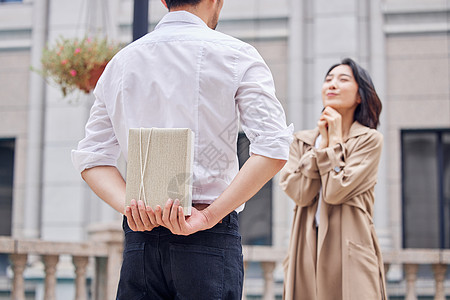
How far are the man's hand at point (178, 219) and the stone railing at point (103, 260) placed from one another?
3.46 metres

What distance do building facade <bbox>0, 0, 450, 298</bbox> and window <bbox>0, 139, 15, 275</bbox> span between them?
0.01 meters

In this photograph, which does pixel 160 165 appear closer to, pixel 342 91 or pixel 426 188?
A: pixel 342 91

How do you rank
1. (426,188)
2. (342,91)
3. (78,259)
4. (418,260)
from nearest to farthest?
(342,91), (418,260), (78,259), (426,188)

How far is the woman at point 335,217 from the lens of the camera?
10.7ft

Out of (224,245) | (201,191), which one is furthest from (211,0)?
(224,245)

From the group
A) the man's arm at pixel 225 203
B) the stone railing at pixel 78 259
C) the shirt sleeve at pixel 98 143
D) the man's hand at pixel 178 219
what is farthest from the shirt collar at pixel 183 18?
the stone railing at pixel 78 259

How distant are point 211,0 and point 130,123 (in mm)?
416

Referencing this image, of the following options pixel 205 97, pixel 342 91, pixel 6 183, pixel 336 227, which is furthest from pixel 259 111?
pixel 6 183

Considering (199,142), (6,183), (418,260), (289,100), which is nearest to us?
(199,142)

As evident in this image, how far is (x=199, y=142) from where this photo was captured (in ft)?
5.48

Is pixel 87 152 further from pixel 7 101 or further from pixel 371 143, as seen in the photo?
pixel 7 101

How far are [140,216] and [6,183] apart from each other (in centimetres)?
762

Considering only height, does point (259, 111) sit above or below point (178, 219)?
above

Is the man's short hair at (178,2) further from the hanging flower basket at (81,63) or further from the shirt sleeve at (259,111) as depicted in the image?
the hanging flower basket at (81,63)
